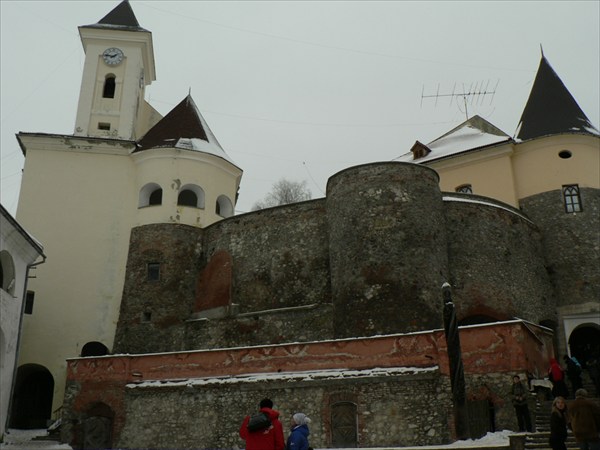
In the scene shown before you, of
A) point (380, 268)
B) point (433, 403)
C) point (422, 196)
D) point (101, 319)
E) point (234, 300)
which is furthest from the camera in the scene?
point (101, 319)

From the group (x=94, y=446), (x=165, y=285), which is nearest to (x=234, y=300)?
(x=165, y=285)

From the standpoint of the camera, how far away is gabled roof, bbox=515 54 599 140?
26.0m

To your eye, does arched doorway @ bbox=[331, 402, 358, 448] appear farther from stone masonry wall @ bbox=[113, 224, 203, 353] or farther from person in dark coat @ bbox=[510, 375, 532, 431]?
stone masonry wall @ bbox=[113, 224, 203, 353]

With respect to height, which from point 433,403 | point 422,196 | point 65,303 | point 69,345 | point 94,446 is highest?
point 422,196

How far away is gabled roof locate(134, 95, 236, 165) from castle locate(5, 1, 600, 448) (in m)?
0.10

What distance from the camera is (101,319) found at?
970 inches

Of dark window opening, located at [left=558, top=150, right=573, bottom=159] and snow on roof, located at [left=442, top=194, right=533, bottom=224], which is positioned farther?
dark window opening, located at [left=558, top=150, right=573, bottom=159]

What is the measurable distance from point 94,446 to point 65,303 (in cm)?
826

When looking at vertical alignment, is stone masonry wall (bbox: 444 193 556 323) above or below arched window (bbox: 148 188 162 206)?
below

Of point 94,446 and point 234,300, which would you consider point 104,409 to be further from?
point 234,300

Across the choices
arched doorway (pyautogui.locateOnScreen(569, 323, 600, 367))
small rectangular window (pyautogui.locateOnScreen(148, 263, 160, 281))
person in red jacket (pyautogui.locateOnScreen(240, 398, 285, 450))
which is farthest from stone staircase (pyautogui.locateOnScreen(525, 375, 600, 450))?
small rectangular window (pyautogui.locateOnScreen(148, 263, 160, 281))

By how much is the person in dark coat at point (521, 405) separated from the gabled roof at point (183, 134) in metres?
17.2

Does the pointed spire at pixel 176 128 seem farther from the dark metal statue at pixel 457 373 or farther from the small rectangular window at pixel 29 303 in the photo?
the dark metal statue at pixel 457 373

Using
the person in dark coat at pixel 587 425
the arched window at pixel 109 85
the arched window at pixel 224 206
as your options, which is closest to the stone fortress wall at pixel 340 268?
the arched window at pixel 224 206
